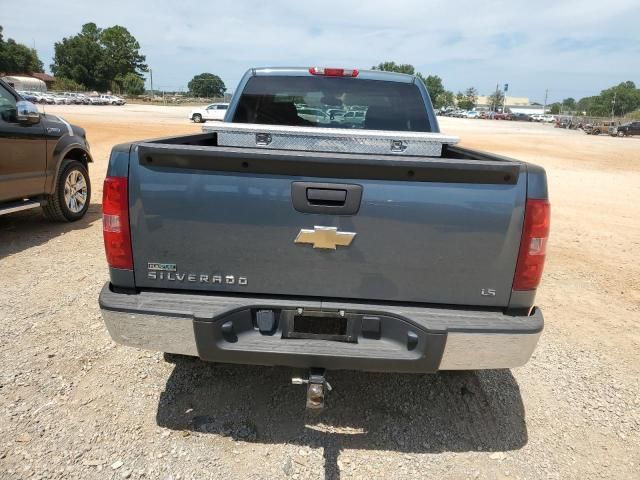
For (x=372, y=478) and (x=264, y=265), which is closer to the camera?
(x=264, y=265)

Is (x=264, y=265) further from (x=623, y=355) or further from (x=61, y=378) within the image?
(x=623, y=355)

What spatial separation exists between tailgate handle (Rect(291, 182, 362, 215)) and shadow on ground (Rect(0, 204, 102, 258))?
15.0ft

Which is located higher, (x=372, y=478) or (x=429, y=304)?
(x=429, y=304)

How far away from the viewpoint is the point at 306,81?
433 cm

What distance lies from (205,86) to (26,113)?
13327cm

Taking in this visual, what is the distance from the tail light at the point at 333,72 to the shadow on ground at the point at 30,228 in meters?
3.91

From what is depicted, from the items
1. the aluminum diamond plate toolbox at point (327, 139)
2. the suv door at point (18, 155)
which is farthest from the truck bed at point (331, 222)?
the suv door at point (18, 155)

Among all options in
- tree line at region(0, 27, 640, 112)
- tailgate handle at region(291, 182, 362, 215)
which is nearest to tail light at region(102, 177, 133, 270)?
tailgate handle at region(291, 182, 362, 215)

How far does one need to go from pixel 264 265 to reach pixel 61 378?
1807mm

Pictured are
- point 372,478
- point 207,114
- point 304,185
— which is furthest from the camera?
point 207,114

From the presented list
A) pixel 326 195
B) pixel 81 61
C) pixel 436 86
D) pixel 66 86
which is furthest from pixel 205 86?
pixel 326 195

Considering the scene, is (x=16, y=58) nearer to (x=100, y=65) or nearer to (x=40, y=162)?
(x=100, y=65)

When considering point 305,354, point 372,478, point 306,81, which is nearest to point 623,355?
point 372,478

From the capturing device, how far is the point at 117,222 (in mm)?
2332
